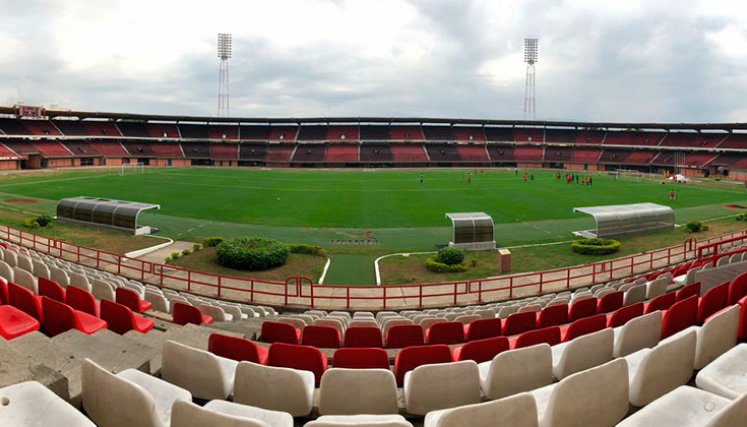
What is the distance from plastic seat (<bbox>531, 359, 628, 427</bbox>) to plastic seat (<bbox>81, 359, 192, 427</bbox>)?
3152 millimetres

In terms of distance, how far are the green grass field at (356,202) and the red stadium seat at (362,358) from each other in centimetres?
1611

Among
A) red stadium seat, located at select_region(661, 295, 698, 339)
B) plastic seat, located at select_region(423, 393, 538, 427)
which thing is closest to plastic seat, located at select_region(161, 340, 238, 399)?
plastic seat, located at select_region(423, 393, 538, 427)

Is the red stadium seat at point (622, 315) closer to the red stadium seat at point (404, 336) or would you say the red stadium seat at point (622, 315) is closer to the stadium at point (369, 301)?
the stadium at point (369, 301)

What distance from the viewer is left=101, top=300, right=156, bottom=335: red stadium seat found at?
28.2 feet

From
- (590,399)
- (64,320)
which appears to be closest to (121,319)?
(64,320)

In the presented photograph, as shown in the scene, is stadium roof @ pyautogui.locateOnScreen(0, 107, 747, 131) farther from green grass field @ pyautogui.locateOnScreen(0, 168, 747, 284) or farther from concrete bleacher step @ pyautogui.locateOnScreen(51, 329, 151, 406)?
concrete bleacher step @ pyautogui.locateOnScreen(51, 329, 151, 406)

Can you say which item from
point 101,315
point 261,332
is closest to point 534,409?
point 261,332

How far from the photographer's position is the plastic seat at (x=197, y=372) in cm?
554

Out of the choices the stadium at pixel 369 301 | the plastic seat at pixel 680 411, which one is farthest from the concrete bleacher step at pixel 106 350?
the plastic seat at pixel 680 411

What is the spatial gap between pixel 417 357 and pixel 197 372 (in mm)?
2898

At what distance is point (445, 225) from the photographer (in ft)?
126

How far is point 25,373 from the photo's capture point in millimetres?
5281

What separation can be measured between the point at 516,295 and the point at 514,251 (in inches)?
392

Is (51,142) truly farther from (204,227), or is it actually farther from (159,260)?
(159,260)
